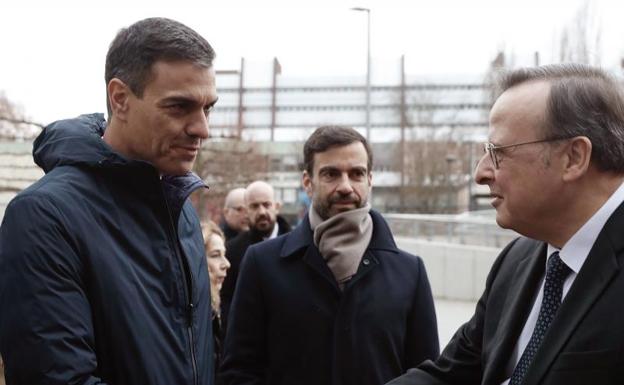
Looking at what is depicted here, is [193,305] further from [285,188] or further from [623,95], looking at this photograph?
[285,188]

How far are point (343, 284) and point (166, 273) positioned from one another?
1.33m

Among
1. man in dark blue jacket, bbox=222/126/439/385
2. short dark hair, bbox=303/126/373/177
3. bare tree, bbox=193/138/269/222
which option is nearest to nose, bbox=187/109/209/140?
man in dark blue jacket, bbox=222/126/439/385

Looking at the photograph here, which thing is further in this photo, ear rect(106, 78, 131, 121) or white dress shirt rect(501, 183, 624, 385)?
ear rect(106, 78, 131, 121)

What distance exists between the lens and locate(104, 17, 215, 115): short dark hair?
234 cm

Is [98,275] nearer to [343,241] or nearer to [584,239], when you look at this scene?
[584,239]

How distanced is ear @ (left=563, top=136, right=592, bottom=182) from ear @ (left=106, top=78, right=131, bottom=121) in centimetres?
137

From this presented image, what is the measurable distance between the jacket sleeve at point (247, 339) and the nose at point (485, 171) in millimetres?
1422

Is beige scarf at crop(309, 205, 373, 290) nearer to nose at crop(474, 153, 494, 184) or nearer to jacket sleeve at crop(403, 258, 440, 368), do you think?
jacket sleeve at crop(403, 258, 440, 368)

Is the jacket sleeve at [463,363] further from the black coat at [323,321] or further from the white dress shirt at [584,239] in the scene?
the black coat at [323,321]

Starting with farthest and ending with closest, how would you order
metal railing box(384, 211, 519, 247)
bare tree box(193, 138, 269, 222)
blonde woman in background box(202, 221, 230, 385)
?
bare tree box(193, 138, 269, 222), metal railing box(384, 211, 519, 247), blonde woman in background box(202, 221, 230, 385)

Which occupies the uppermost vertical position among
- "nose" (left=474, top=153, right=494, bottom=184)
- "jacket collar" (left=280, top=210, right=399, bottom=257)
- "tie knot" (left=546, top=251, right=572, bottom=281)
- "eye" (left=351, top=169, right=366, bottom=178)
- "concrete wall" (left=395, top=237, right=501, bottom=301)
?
"nose" (left=474, top=153, right=494, bottom=184)

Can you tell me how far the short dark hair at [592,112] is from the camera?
2.31 m

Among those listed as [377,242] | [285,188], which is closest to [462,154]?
[285,188]

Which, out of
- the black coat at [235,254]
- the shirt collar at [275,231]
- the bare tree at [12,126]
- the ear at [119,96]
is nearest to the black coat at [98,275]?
the ear at [119,96]
